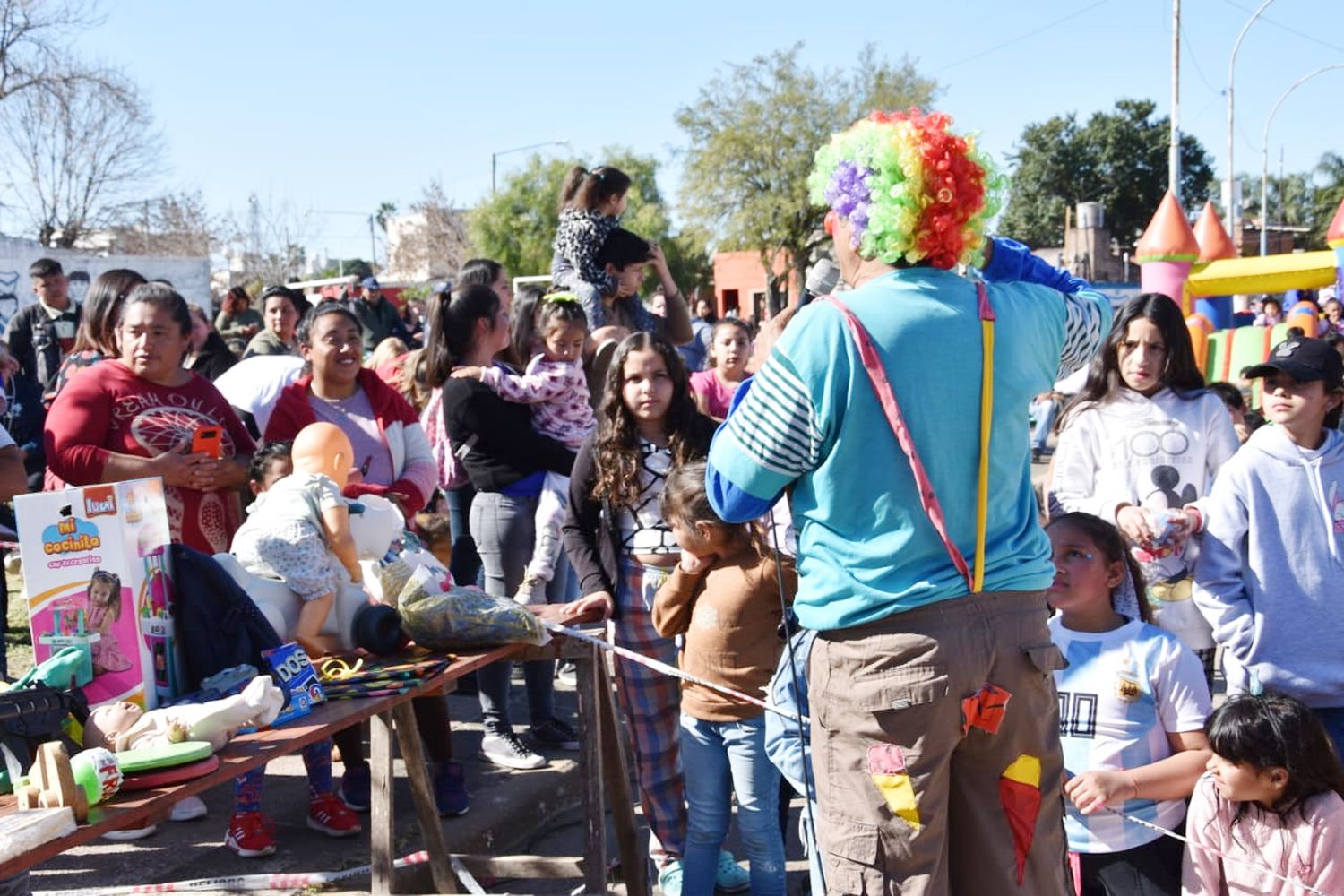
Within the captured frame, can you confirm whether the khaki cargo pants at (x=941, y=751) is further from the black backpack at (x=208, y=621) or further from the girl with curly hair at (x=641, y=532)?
the girl with curly hair at (x=641, y=532)

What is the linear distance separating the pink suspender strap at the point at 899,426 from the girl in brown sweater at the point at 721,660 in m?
1.31

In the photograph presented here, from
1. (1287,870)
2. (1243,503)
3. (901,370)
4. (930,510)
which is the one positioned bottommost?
(1287,870)

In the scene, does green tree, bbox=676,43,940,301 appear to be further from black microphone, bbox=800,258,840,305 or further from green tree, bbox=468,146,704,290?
black microphone, bbox=800,258,840,305

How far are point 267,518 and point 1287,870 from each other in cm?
282

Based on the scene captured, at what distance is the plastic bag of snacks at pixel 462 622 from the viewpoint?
11.7 ft

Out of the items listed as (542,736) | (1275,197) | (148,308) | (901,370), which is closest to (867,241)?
(901,370)

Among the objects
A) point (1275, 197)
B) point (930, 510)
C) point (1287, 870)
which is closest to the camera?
point (930, 510)

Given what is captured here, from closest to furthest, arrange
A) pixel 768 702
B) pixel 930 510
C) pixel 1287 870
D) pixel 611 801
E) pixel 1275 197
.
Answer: pixel 930 510 → pixel 1287 870 → pixel 768 702 → pixel 611 801 → pixel 1275 197

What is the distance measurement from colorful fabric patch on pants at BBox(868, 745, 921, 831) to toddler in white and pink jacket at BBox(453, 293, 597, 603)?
293cm

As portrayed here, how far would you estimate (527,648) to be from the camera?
148 inches

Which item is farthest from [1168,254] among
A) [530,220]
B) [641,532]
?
[530,220]

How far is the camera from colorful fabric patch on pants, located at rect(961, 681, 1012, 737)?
2.35 metres

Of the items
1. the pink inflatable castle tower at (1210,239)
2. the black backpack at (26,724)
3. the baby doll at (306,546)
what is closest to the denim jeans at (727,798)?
the baby doll at (306,546)

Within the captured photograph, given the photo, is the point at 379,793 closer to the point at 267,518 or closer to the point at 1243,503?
the point at 267,518
